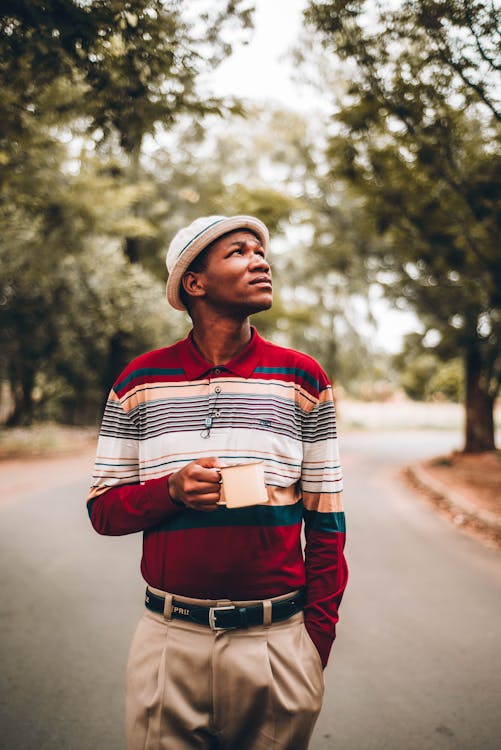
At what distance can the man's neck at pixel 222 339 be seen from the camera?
1953mm

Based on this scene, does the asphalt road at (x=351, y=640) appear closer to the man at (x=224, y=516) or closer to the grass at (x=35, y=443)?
the man at (x=224, y=516)

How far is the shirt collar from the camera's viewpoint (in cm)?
188

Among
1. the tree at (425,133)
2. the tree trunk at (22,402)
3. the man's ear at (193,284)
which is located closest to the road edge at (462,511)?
the tree at (425,133)

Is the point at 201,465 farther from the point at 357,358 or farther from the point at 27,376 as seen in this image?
the point at 357,358

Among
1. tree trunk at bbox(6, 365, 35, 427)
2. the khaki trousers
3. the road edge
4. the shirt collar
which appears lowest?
the road edge

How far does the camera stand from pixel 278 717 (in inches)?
A: 66.2

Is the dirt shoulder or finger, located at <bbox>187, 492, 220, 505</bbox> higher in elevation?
finger, located at <bbox>187, 492, 220, 505</bbox>

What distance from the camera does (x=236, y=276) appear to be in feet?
6.26

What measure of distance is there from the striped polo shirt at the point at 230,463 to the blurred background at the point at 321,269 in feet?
5.99

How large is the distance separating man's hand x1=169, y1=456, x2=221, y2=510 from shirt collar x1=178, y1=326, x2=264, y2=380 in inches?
15.3

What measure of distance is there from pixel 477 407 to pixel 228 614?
575 inches

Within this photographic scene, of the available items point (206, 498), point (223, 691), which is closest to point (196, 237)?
point (206, 498)

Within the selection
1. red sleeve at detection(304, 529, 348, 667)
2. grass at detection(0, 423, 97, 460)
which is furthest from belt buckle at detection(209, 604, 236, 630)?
grass at detection(0, 423, 97, 460)

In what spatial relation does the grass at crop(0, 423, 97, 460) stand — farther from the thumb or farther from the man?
the thumb
